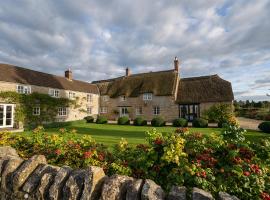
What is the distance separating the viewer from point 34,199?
3576mm

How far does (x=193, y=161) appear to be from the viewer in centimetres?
370

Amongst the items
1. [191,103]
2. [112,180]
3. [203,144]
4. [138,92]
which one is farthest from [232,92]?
[112,180]

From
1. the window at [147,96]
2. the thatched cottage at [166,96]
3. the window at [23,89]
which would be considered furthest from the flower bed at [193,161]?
the window at [147,96]

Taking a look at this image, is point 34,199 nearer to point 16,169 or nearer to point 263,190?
point 16,169

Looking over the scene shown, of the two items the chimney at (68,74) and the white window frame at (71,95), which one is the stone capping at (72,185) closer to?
the white window frame at (71,95)

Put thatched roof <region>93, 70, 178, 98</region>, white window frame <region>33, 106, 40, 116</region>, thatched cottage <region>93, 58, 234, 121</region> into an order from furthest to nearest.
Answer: thatched roof <region>93, 70, 178, 98</region>
thatched cottage <region>93, 58, 234, 121</region>
white window frame <region>33, 106, 40, 116</region>

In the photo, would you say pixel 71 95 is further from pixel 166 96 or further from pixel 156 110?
pixel 166 96

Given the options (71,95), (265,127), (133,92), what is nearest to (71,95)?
(71,95)

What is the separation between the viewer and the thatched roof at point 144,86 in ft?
112

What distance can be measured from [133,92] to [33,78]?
17.1m

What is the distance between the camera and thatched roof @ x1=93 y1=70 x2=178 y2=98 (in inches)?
1339

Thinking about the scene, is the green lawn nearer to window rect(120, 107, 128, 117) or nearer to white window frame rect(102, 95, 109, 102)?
window rect(120, 107, 128, 117)

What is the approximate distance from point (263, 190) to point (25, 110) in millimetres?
26694

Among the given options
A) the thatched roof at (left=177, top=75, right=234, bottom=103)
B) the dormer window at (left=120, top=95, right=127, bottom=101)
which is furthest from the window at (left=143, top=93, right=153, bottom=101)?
the thatched roof at (left=177, top=75, right=234, bottom=103)
